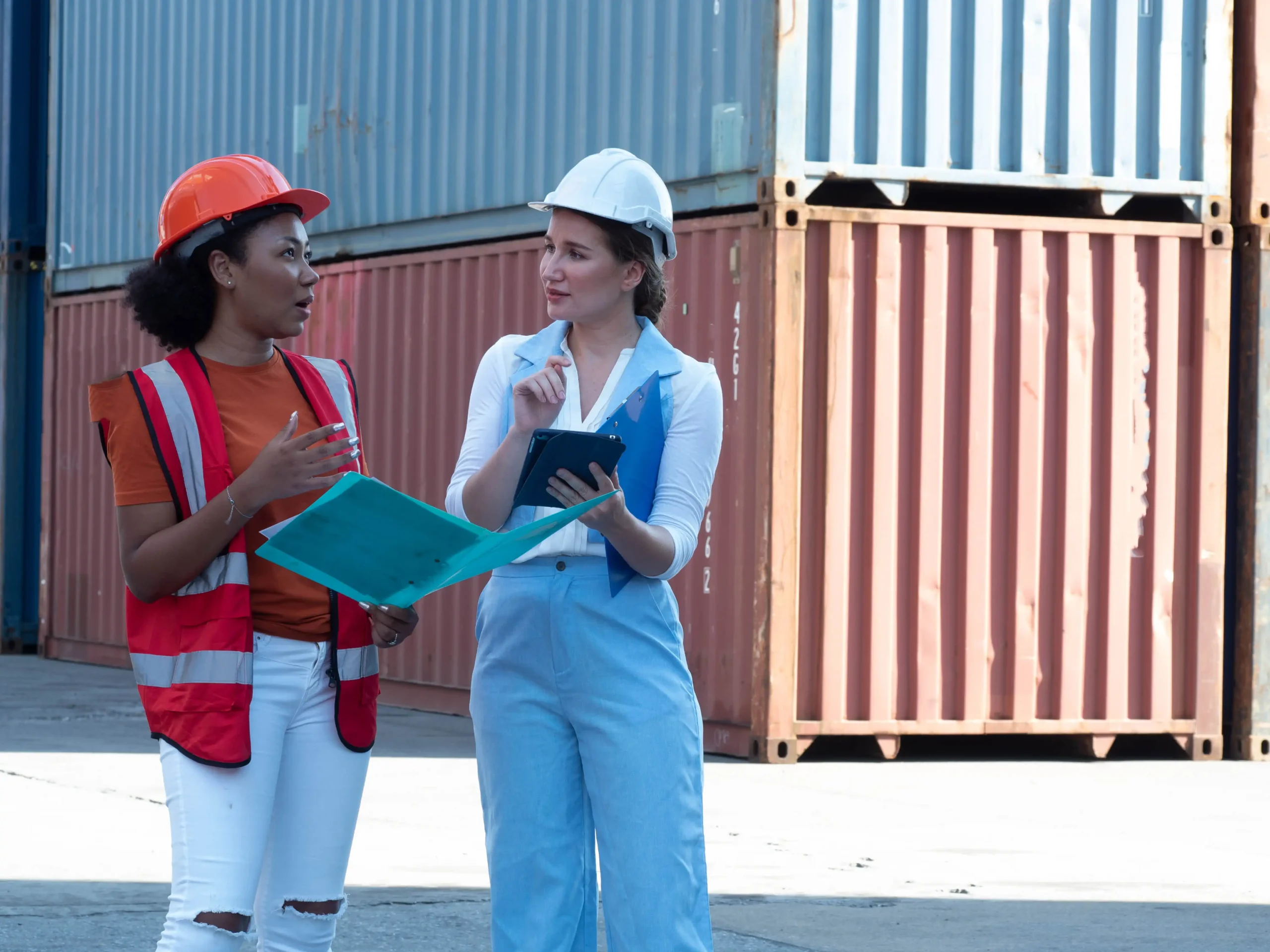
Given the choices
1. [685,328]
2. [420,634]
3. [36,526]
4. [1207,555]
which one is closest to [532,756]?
[685,328]

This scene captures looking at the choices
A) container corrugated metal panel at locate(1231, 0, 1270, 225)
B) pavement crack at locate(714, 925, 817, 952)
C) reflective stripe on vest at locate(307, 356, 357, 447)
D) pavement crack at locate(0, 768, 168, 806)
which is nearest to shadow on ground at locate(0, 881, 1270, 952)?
pavement crack at locate(714, 925, 817, 952)

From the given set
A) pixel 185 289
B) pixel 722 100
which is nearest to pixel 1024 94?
pixel 722 100

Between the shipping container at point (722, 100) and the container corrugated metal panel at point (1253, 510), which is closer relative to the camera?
the shipping container at point (722, 100)

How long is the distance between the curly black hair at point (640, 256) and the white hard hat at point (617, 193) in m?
0.01

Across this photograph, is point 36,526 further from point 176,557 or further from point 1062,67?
point 176,557

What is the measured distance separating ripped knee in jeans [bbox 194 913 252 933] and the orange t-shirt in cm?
45

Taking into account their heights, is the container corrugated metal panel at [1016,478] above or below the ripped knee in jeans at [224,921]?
above

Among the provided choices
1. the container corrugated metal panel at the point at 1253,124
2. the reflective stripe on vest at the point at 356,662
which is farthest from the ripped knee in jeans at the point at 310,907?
the container corrugated metal panel at the point at 1253,124

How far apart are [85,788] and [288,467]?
542 cm

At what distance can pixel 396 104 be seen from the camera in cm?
1237

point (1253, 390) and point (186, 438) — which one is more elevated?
point (1253, 390)

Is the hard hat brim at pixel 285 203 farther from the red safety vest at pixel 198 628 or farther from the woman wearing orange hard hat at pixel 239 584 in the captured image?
the red safety vest at pixel 198 628

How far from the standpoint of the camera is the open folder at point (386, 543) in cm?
298

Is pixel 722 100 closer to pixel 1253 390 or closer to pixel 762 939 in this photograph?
pixel 1253 390
